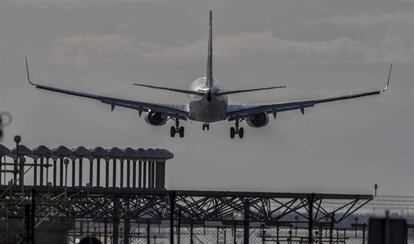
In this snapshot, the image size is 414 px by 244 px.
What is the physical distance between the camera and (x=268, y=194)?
107562 mm

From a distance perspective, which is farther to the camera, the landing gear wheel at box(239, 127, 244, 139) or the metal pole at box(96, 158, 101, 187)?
the metal pole at box(96, 158, 101, 187)

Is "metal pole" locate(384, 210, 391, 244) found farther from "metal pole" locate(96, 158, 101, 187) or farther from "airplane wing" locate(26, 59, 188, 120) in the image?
"metal pole" locate(96, 158, 101, 187)

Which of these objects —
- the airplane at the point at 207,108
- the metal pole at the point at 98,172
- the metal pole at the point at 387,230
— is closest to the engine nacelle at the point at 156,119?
the airplane at the point at 207,108

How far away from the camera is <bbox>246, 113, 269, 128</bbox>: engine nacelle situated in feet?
512

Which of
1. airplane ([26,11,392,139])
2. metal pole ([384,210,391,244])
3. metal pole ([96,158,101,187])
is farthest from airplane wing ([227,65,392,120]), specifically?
metal pole ([384,210,391,244])

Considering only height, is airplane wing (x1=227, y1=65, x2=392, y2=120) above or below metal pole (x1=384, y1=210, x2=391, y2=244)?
above

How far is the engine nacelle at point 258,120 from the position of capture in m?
156

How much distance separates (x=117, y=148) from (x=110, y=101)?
33.9m

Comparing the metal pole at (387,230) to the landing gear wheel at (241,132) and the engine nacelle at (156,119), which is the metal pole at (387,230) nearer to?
the engine nacelle at (156,119)

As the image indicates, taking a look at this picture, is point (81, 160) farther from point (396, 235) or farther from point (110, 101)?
point (396, 235)

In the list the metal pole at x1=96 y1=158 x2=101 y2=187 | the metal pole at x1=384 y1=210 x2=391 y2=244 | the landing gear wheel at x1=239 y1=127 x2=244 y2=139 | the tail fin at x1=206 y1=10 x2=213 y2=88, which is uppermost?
the tail fin at x1=206 y1=10 x2=213 y2=88

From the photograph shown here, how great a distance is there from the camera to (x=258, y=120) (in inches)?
6156

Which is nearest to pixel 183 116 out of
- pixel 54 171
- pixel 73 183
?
pixel 73 183

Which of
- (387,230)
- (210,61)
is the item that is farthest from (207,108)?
(387,230)
